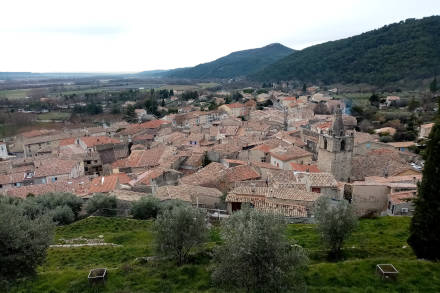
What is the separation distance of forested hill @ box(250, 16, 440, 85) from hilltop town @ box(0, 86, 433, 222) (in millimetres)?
69497

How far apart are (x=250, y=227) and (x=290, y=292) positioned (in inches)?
87.0

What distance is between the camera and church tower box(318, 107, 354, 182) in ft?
99.9

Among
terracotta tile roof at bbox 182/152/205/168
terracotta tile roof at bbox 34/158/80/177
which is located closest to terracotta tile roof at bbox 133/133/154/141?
terracotta tile roof at bbox 34/158/80/177

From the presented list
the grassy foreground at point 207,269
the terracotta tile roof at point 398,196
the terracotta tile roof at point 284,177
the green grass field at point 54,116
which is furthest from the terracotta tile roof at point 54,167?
the green grass field at point 54,116

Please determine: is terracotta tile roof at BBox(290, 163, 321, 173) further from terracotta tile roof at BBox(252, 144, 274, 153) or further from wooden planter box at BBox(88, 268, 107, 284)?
wooden planter box at BBox(88, 268, 107, 284)

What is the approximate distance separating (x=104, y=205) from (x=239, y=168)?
41.6ft

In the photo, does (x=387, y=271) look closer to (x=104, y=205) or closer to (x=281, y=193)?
(x=281, y=193)

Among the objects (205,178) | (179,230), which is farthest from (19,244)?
(205,178)

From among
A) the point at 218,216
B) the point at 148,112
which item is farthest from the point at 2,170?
the point at 148,112

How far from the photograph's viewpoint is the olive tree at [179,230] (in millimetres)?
12789

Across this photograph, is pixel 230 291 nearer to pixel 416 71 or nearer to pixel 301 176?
pixel 301 176

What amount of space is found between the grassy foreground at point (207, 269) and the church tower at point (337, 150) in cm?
1290

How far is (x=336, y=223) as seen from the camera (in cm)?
Answer: 1354

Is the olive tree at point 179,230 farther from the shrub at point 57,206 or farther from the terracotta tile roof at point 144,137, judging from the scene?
the terracotta tile roof at point 144,137
